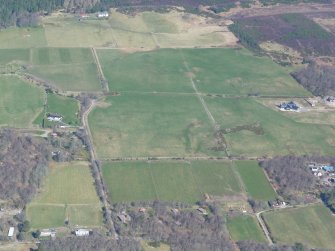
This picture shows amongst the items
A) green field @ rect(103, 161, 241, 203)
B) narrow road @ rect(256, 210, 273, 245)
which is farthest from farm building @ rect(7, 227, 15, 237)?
narrow road @ rect(256, 210, 273, 245)

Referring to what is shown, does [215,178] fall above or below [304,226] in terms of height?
above

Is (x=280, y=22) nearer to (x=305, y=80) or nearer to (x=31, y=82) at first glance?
(x=305, y=80)

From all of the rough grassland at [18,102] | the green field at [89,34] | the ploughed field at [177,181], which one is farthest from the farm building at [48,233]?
the green field at [89,34]

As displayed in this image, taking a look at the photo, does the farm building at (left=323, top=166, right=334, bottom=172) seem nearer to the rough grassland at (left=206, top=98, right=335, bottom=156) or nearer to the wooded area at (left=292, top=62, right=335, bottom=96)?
the rough grassland at (left=206, top=98, right=335, bottom=156)

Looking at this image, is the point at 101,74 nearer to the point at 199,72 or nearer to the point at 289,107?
the point at 199,72

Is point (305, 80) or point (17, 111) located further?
point (305, 80)

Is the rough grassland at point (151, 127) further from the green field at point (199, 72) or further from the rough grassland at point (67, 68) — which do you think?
the rough grassland at point (67, 68)

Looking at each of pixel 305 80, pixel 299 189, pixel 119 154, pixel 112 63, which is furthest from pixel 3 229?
pixel 305 80

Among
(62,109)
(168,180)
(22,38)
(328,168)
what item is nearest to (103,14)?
(22,38)
